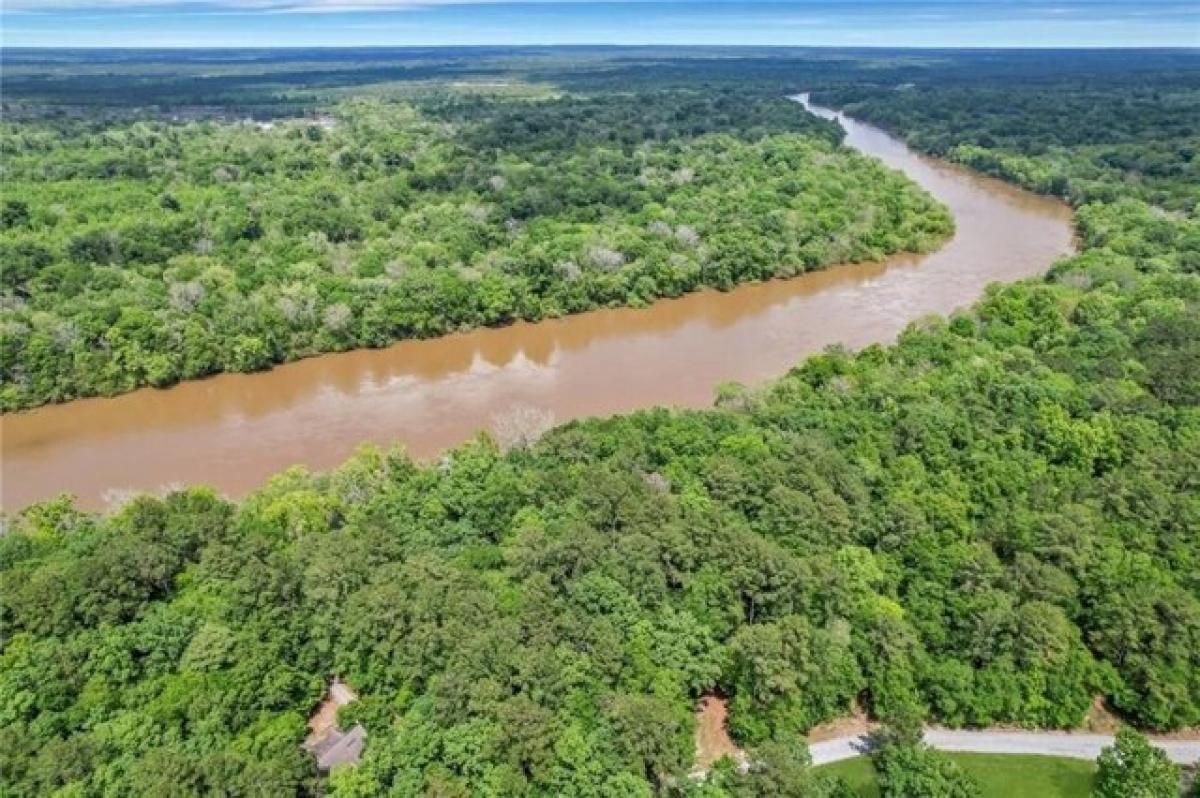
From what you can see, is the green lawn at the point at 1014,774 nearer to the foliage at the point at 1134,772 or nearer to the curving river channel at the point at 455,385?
the foliage at the point at 1134,772

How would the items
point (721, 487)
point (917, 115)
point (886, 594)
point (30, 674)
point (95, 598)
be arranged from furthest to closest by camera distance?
point (917, 115)
point (721, 487)
point (886, 594)
point (95, 598)
point (30, 674)

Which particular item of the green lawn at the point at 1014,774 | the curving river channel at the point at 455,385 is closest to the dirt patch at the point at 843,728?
the green lawn at the point at 1014,774

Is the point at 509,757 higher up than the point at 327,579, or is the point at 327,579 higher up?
the point at 327,579

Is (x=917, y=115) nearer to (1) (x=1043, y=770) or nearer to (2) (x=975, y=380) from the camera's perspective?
(2) (x=975, y=380)

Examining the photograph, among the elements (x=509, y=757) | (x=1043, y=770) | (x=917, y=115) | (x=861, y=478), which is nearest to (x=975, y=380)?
(x=861, y=478)

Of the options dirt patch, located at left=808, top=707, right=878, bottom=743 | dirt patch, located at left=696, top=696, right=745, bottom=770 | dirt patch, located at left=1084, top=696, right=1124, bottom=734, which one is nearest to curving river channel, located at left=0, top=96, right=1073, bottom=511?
dirt patch, located at left=696, top=696, right=745, bottom=770

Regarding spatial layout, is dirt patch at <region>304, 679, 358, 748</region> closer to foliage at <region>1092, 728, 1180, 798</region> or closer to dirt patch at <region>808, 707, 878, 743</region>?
dirt patch at <region>808, 707, 878, 743</region>
